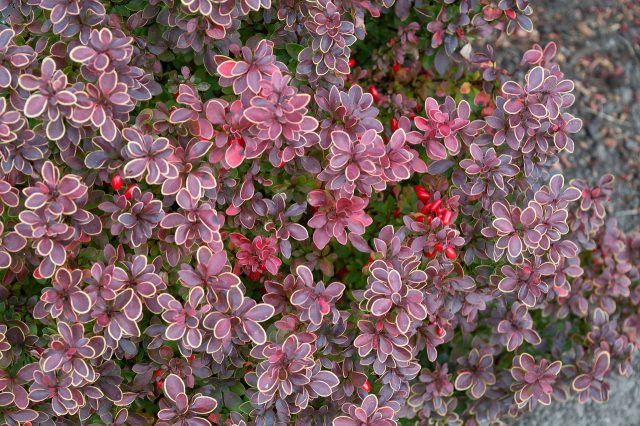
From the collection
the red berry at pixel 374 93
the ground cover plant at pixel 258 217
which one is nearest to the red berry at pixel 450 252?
the ground cover plant at pixel 258 217

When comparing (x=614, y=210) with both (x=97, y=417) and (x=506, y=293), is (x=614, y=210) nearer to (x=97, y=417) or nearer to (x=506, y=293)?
(x=506, y=293)

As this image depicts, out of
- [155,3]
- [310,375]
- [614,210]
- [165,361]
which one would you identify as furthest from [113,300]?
[614,210]

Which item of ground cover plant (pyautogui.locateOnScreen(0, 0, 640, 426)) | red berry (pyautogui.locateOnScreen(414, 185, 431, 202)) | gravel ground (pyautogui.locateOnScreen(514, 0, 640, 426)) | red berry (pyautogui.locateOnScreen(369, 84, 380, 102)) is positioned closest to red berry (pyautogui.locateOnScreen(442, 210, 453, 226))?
ground cover plant (pyautogui.locateOnScreen(0, 0, 640, 426))

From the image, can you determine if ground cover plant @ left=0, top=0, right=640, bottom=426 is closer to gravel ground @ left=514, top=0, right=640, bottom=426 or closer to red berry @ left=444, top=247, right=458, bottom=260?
red berry @ left=444, top=247, right=458, bottom=260

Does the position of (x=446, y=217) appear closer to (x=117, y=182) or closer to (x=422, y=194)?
(x=422, y=194)

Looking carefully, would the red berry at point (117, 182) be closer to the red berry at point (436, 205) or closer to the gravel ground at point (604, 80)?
the red berry at point (436, 205)

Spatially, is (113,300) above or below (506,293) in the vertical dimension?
above

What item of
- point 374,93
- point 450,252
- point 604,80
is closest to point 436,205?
point 450,252
